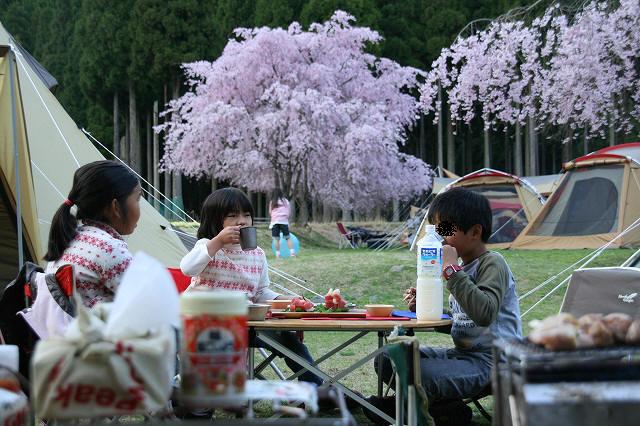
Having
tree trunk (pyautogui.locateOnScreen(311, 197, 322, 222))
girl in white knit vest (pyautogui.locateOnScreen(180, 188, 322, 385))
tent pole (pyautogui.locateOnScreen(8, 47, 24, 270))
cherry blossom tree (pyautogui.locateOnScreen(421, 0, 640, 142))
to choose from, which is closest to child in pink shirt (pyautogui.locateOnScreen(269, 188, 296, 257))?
cherry blossom tree (pyautogui.locateOnScreen(421, 0, 640, 142))

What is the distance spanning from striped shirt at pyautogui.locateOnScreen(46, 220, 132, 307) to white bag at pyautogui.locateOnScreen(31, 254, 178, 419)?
3.69 feet

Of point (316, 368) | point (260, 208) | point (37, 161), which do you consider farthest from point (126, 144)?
point (316, 368)

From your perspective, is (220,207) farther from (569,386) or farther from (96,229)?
(569,386)

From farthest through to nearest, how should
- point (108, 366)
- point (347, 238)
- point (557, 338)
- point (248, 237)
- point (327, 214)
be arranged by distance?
point (327, 214) < point (347, 238) < point (248, 237) < point (557, 338) < point (108, 366)

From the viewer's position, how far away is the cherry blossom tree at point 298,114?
19.3 meters

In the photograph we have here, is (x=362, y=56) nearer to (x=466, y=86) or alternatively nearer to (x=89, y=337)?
(x=466, y=86)

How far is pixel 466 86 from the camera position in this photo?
13016 mm

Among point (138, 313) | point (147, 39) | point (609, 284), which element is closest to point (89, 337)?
point (138, 313)

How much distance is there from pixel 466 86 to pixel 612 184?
2.87 meters

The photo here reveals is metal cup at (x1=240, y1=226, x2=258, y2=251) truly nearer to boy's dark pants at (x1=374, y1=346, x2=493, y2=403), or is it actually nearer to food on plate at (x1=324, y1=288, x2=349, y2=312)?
food on plate at (x1=324, y1=288, x2=349, y2=312)

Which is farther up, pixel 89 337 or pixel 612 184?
pixel 612 184

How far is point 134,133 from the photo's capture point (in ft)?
86.8

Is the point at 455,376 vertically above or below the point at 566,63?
below

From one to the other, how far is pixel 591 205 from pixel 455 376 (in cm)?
947
